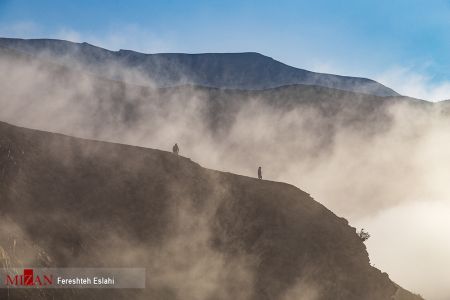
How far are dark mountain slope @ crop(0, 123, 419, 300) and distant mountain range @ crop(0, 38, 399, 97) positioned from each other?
9695 cm

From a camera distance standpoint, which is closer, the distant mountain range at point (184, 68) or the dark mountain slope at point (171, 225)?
the dark mountain slope at point (171, 225)

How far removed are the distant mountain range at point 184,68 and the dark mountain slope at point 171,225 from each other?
318 feet

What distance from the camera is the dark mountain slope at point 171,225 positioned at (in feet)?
88.9

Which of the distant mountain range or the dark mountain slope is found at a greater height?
the distant mountain range

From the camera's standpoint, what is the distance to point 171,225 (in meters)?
32.6

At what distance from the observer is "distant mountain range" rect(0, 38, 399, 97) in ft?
429

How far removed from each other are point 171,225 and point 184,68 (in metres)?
112

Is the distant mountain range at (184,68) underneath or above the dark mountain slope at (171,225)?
above

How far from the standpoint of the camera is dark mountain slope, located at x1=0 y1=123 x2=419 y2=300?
1067 inches

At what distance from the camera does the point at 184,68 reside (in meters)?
141

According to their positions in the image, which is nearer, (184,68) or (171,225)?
(171,225)

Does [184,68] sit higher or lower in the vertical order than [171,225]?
higher

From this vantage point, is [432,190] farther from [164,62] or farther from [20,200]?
[20,200]

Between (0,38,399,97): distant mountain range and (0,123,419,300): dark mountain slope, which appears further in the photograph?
A: (0,38,399,97): distant mountain range
